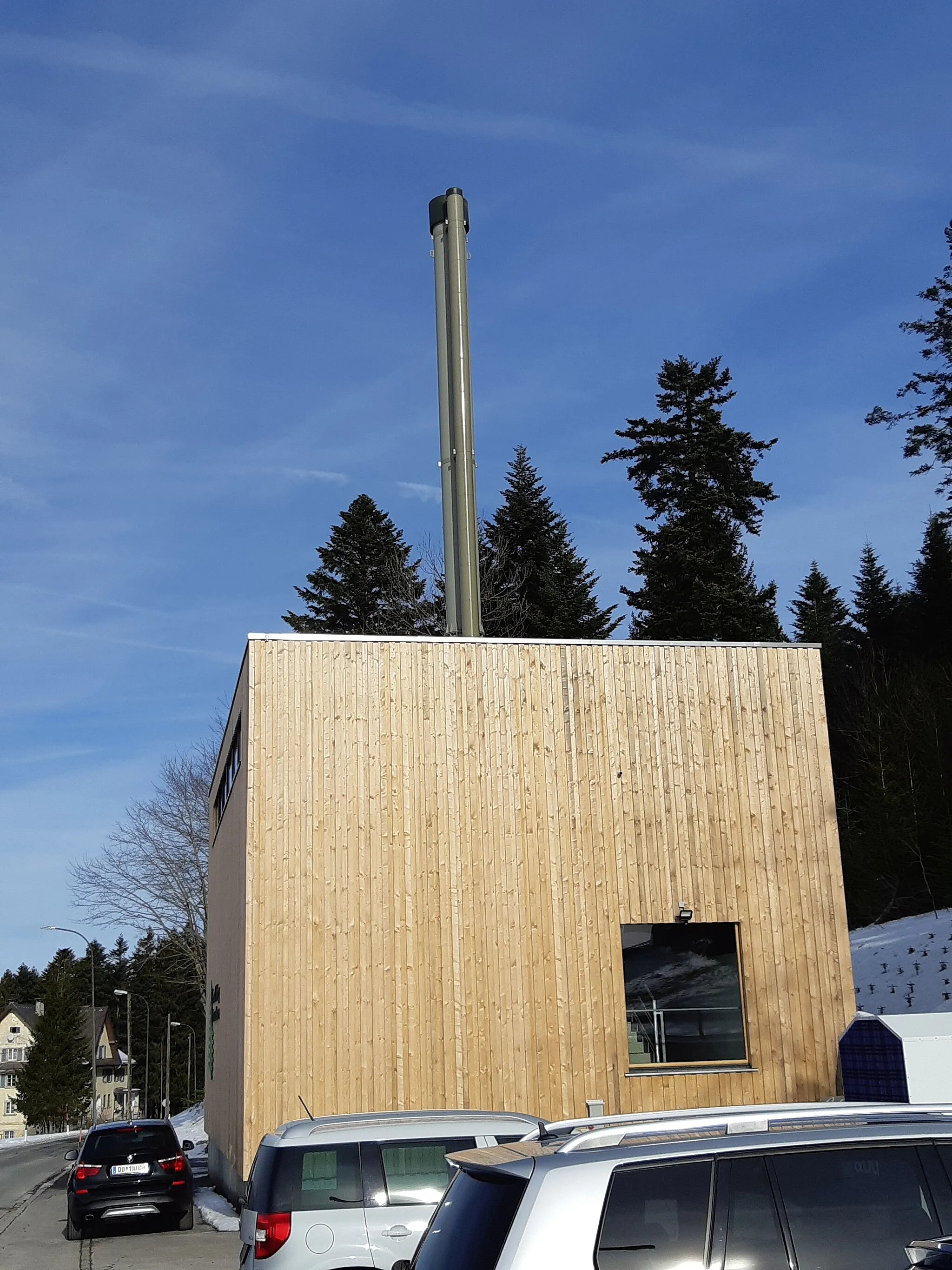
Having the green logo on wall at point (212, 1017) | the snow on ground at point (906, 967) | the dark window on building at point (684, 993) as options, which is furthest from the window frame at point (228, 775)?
the snow on ground at point (906, 967)

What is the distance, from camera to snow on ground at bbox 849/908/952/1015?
82.0 feet

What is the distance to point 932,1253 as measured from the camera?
10.9 ft

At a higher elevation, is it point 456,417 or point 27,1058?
point 456,417

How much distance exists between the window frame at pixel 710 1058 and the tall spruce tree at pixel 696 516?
2514cm

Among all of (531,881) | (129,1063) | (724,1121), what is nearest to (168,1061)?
(129,1063)

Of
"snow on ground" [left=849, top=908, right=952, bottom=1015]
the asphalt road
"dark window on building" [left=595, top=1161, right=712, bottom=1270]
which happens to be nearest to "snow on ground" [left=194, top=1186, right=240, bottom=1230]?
the asphalt road

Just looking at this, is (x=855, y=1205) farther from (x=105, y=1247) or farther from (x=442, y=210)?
(x=442, y=210)

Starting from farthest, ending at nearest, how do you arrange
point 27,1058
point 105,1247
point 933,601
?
1. point 27,1058
2. point 933,601
3. point 105,1247

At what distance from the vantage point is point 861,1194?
383 cm

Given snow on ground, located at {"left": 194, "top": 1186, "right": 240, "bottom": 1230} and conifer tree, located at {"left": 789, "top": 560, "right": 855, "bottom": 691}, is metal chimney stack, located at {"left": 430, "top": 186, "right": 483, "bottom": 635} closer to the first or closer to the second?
snow on ground, located at {"left": 194, "top": 1186, "right": 240, "bottom": 1230}

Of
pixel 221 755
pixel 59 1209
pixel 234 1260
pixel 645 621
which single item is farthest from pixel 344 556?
pixel 234 1260

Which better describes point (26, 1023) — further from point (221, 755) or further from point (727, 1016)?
point (727, 1016)

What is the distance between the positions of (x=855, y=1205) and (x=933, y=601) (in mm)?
51506

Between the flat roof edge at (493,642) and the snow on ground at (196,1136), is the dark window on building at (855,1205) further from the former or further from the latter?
the snow on ground at (196,1136)
